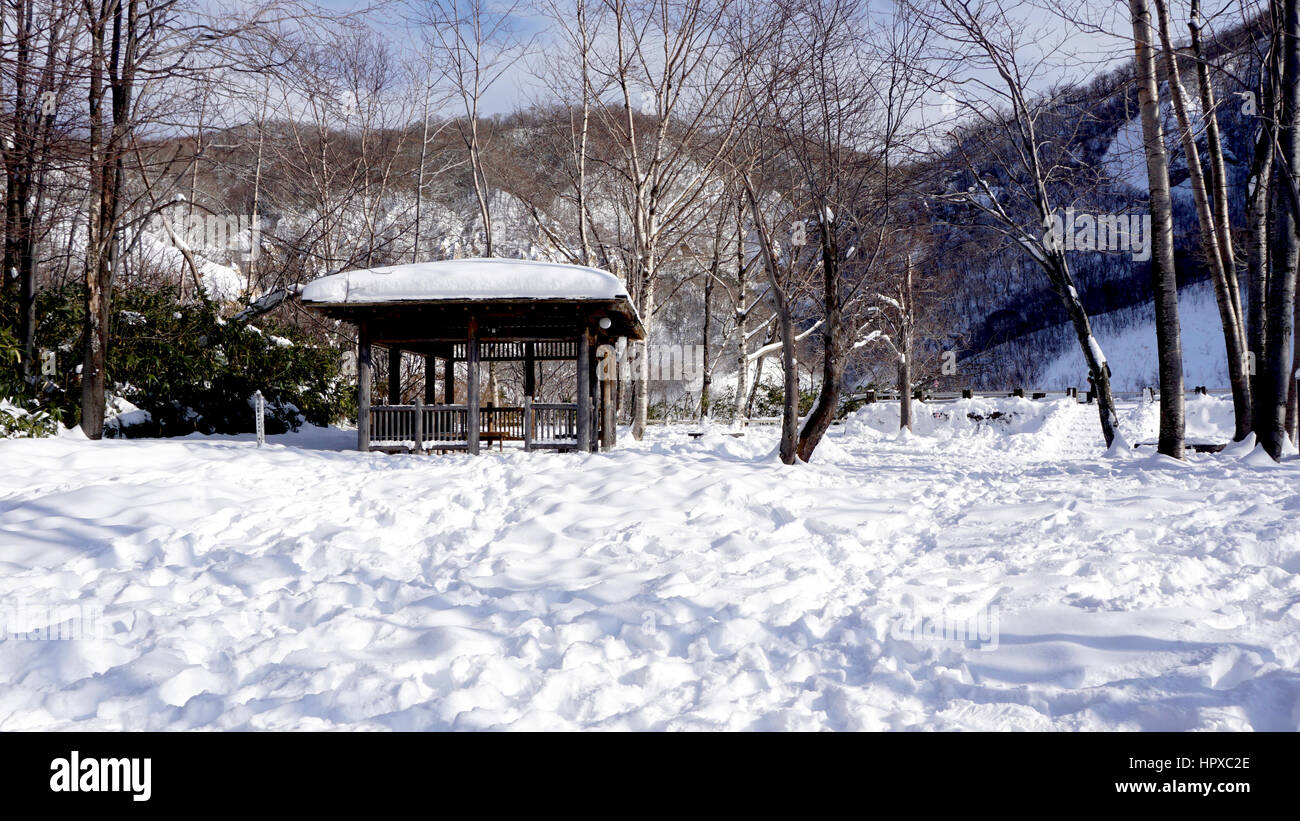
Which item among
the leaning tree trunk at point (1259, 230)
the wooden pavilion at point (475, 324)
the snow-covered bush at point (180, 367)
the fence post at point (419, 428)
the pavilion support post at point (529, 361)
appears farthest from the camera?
the pavilion support post at point (529, 361)

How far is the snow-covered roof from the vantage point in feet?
34.4

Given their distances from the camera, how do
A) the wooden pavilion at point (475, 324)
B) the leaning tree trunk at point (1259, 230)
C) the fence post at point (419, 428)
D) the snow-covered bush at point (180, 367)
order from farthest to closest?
1. the fence post at point (419, 428)
2. the snow-covered bush at point (180, 367)
3. the wooden pavilion at point (475, 324)
4. the leaning tree trunk at point (1259, 230)

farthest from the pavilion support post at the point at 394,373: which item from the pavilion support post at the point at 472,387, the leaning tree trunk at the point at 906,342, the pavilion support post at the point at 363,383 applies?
the leaning tree trunk at the point at 906,342

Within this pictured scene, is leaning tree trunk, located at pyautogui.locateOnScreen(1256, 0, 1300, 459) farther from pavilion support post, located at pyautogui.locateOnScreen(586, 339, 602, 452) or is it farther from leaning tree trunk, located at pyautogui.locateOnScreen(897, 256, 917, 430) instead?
leaning tree trunk, located at pyautogui.locateOnScreen(897, 256, 917, 430)

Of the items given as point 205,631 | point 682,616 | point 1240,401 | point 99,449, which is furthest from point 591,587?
point 1240,401

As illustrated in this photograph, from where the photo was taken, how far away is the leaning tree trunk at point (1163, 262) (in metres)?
9.17

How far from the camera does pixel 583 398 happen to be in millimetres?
11531

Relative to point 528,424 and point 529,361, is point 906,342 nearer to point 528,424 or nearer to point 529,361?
point 529,361

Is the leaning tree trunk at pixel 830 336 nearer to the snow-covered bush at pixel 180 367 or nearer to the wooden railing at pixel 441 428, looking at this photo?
the wooden railing at pixel 441 428

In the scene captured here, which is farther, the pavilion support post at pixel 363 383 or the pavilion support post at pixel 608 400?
the pavilion support post at pixel 608 400

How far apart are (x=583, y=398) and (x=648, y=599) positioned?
766 centimetres

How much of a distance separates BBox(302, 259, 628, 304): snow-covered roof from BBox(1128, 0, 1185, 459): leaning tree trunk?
7427 mm

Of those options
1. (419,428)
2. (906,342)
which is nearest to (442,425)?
(419,428)

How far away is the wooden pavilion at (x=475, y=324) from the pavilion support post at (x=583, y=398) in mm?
17
